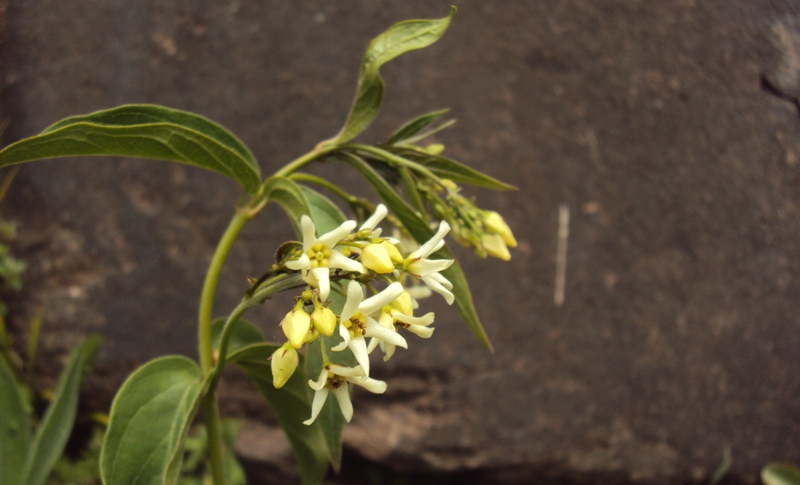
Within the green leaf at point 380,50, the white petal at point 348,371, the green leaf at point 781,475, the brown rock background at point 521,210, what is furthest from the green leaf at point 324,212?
the green leaf at point 781,475

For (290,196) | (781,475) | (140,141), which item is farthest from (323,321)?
(781,475)

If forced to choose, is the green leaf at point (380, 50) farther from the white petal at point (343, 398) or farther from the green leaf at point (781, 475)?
the green leaf at point (781, 475)

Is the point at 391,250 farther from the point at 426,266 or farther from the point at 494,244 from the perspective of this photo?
the point at 494,244

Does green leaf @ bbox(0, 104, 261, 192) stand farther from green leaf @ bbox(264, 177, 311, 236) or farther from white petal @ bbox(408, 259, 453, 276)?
white petal @ bbox(408, 259, 453, 276)

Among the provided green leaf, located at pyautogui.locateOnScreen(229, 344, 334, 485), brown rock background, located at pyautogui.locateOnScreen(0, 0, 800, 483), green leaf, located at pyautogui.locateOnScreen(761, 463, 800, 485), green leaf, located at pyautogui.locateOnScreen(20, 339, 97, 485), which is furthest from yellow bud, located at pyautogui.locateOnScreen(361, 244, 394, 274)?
green leaf, located at pyautogui.locateOnScreen(761, 463, 800, 485)

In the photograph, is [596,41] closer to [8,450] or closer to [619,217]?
[619,217]
